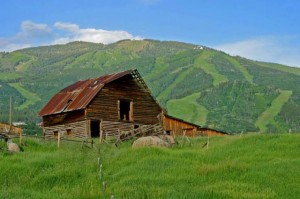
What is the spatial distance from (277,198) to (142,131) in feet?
96.1

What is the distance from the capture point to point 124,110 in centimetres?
5775

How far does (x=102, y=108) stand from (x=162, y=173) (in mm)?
27588

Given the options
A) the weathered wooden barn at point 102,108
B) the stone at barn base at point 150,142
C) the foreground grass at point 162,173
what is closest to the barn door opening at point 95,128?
the weathered wooden barn at point 102,108

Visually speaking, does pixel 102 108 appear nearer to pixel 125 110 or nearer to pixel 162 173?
pixel 125 110

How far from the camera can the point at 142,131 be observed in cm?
4884

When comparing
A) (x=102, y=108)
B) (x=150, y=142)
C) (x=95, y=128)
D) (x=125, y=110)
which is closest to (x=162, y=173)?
(x=150, y=142)

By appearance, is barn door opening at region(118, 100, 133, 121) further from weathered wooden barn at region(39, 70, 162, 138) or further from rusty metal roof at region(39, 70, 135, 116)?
rusty metal roof at region(39, 70, 135, 116)

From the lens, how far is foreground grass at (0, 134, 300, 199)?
2116 centimetres

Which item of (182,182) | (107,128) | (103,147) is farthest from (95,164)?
(107,128)

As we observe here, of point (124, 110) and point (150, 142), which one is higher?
point (124, 110)

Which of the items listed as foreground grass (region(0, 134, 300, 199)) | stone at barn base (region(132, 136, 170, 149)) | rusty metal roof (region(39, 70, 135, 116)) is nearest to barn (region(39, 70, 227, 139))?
rusty metal roof (region(39, 70, 135, 116))

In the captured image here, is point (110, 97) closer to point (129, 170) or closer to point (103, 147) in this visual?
point (103, 147)

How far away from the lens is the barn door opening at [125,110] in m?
54.7

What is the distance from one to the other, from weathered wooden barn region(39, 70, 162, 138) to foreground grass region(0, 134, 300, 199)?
16684mm
